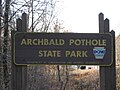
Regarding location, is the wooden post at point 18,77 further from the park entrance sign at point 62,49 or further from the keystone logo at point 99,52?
the keystone logo at point 99,52

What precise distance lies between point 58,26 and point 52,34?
90.1 feet

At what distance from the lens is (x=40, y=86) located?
28203mm

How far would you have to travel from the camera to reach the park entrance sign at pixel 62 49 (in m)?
11.4

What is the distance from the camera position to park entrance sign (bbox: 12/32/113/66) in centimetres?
1140

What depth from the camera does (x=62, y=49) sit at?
37.4 ft

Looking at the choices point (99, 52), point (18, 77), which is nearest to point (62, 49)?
point (99, 52)

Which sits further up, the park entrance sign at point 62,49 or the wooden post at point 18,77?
the park entrance sign at point 62,49

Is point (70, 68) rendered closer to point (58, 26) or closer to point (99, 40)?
point (58, 26)

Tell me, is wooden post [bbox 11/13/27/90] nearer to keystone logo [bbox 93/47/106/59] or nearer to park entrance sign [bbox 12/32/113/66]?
park entrance sign [bbox 12/32/113/66]

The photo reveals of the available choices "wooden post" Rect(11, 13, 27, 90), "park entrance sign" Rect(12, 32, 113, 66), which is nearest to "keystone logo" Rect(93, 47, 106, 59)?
"park entrance sign" Rect(12, 32, 113, 66)

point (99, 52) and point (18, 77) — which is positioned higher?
point (99, 52)

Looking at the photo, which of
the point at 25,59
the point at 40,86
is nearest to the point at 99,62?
the point at 25,59

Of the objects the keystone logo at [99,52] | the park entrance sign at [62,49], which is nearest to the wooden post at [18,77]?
the park entrance sign at [62,49]

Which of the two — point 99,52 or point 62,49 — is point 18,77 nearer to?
point 62,49
